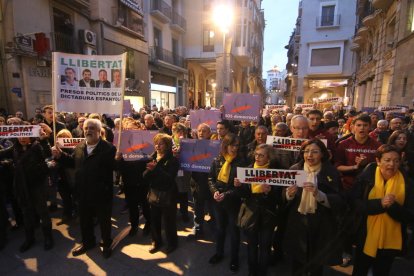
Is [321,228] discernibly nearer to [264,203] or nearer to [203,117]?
[264,203]

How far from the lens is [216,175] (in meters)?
3.28

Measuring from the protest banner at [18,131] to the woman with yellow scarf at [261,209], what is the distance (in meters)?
2.98

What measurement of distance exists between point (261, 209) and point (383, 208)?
1.16m

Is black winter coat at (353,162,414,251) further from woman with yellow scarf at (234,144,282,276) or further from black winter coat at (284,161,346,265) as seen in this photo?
woman with yellow scarf at (234,144,282,276)

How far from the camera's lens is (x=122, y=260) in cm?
352

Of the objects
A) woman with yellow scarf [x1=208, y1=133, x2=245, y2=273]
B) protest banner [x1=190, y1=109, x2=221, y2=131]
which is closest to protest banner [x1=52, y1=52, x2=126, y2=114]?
woman with yellow scarf [x1=208, y1=133, x2=245, y2=273]

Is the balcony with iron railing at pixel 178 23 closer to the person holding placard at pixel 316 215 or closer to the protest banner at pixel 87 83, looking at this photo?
the protest banner at pixel 87 83

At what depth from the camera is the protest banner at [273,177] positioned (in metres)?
2.29

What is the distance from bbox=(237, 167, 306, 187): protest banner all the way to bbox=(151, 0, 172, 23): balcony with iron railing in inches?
797

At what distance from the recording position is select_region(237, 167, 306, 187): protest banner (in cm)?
229

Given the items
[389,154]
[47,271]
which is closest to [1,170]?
[47,271]

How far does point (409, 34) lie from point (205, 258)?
13.1 metres

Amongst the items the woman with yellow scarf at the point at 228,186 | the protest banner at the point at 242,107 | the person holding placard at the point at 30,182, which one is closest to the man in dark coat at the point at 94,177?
the person holding placard at the point at 30,182

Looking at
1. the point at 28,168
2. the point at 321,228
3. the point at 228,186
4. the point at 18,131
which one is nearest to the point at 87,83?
the point at 18,131
